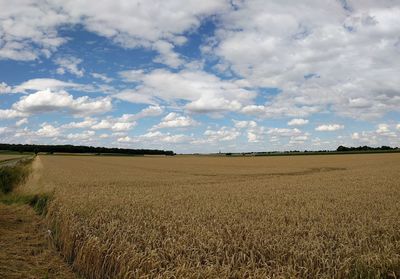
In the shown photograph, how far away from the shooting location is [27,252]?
34.3ft

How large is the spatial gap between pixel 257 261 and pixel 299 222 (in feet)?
11.1

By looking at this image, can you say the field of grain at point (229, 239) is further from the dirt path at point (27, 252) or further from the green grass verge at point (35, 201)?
the green grass verge at point (35, 201)

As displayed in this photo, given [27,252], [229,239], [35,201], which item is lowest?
[27,252]

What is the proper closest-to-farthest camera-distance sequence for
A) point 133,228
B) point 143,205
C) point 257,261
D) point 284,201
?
point 257,261 < point 133,228 < point 143,205 < point 284,201

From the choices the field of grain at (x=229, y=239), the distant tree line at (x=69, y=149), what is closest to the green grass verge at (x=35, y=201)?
the field of grain at (x=229, y=239)

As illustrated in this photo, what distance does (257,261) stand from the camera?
6.80 metres

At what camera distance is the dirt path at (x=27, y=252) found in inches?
344

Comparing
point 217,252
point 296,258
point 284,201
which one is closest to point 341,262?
point 296,258

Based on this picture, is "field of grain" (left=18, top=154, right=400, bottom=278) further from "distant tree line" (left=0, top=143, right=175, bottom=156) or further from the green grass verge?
"distant tree line" (left=0, top=143, right=175, bottom=156)

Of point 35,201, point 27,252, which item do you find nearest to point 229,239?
point 27,252

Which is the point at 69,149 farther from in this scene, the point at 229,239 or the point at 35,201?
the point at 229,239

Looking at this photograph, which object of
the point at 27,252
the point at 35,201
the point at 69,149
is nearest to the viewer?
the point at 27,252

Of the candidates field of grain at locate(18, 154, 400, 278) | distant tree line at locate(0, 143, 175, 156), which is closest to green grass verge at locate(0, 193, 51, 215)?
field of grain at locate(18, 154, 400, 278)

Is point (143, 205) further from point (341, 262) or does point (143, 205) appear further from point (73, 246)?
point (341, 262)
